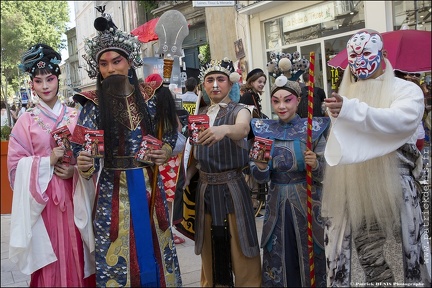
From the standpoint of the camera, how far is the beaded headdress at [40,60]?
3207 millimetres

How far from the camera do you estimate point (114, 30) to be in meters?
2.95

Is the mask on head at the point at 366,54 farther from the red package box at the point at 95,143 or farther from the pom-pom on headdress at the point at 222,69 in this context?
the red package box at the point at 95,143

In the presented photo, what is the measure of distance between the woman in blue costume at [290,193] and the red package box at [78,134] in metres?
1.08

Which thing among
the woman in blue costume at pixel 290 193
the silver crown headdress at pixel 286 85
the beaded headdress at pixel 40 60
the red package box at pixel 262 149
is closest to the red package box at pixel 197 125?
the red package box at pixel 262 149

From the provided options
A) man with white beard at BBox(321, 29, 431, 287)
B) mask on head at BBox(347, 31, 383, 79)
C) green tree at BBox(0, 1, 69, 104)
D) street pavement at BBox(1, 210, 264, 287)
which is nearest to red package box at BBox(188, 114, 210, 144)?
man with white beard at BBox(321, 29, 431, 287)

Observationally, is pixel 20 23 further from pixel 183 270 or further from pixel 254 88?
pixel 183 270

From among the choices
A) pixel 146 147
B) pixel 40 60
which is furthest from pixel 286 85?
pixel 40 60

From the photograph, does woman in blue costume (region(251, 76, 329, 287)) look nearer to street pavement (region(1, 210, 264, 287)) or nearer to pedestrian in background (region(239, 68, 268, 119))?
street pavement (region(1, 210, 264, 287))

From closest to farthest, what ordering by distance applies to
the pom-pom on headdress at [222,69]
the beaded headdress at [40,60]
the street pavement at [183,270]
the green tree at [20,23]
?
1. the beaded headdress at [40,60]
2. the pom-pom on headdress at [222,69]
3. the street pavement at [183,270]
4. the green tree at [20,23]

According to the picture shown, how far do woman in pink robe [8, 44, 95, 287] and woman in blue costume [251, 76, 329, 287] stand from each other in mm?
1254

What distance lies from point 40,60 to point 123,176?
1.03 metres

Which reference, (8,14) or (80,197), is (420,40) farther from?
(8,14)

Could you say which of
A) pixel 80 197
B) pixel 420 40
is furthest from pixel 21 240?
pixel 420 40

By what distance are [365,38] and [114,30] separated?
149 centimetres
